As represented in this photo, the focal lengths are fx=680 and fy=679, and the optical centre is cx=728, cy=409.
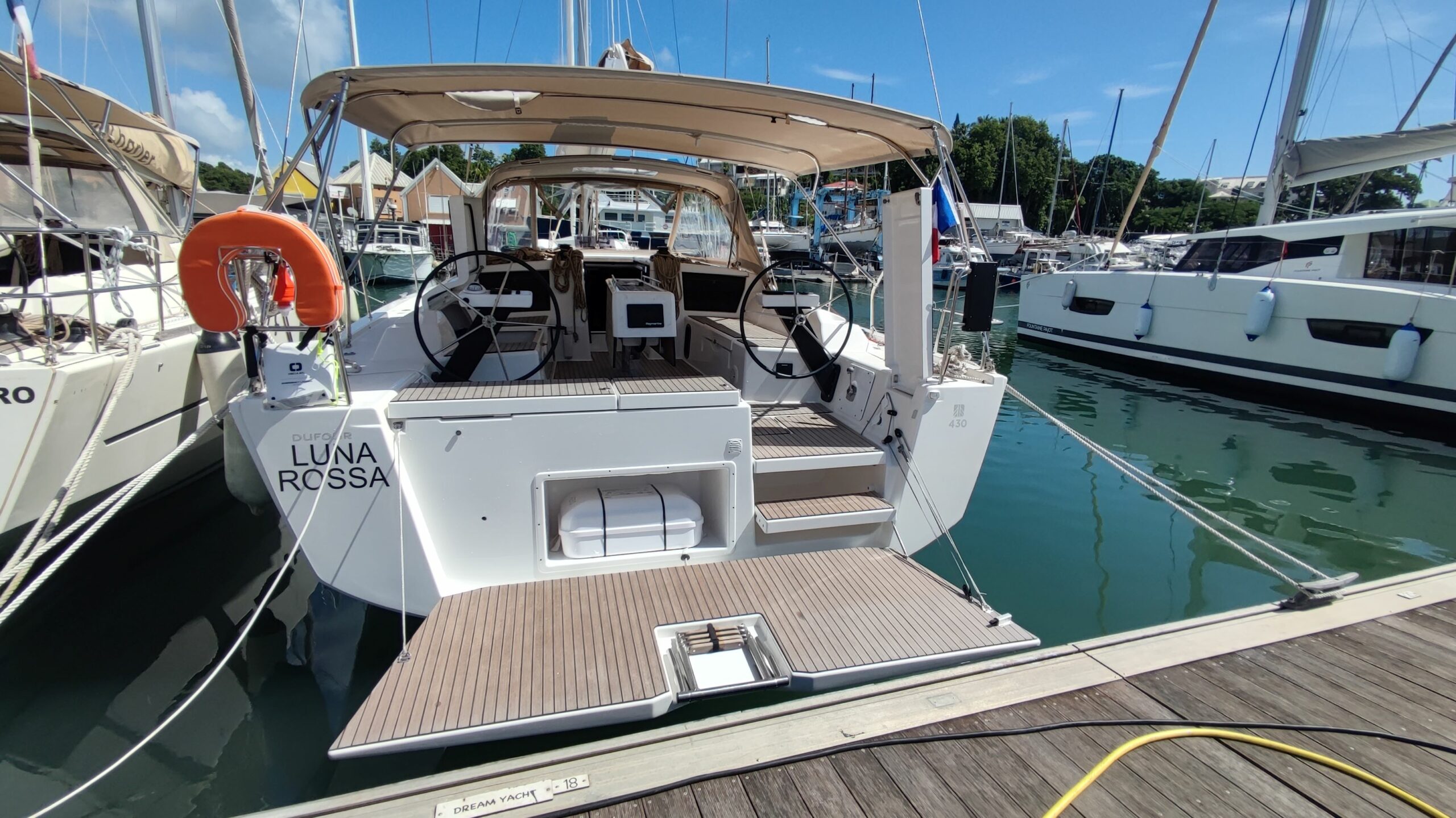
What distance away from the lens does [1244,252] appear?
11438 millimetres

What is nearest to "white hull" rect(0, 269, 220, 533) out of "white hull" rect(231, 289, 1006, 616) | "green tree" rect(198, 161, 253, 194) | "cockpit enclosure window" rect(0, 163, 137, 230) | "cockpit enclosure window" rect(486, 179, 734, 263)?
"cockpit enclosure window" rect(0, 163, 137, 230)

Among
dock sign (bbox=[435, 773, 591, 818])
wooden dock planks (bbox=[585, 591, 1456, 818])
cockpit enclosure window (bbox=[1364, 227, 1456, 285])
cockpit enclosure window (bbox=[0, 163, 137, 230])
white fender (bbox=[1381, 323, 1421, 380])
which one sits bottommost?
wooden dock planks (bbox=[585, 591, 1456, 818])

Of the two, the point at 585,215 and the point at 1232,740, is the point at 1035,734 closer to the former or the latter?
the point at 1232,740

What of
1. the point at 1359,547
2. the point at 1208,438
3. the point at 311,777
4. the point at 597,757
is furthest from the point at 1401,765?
the point at 1208,438

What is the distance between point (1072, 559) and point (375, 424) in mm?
4551

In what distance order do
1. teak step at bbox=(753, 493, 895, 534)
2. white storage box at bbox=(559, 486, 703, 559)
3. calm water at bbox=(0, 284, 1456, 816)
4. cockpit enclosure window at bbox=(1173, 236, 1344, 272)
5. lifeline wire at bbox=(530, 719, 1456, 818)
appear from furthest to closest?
1. cockpit enclosure window at bbox=(1173, 236, 1344, 272)
2. teak step at bbox=(753, 493, 895, 534)
3. white storage box at bbox=(559, 486, 703, 559)
4. calm water at bbox=(0, 284, 1456, 816)
5. lifeline wire at bbox=(530, 719, 1456, 818)

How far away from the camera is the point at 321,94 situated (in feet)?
10.1

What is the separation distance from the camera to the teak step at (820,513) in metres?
3.24

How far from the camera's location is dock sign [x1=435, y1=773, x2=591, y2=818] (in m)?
1.82

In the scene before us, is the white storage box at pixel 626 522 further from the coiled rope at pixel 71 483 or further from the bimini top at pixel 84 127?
the bimini top at pixel 84 127

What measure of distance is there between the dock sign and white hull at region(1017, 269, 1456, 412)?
11.3 m

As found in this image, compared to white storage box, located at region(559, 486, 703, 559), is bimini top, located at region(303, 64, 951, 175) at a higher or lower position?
higher

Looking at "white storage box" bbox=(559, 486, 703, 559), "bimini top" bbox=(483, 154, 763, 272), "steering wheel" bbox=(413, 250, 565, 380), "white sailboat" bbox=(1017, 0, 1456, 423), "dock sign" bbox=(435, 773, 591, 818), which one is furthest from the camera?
"white sailboat" bbox=(1017, 0, 1456, 423)

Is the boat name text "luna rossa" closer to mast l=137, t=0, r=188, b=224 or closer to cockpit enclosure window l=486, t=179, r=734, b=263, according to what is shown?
cockpit enclosure window l=486, t=179, r=734, b=263
